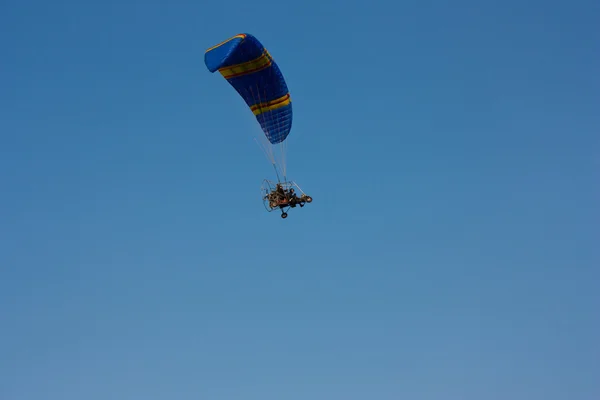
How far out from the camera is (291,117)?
59.8 metres

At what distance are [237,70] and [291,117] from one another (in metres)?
4.17

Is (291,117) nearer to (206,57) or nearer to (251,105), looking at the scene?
(251,105)

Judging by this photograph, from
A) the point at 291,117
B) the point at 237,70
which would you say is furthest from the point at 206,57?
the point at 291,117

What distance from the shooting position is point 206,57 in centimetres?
5641

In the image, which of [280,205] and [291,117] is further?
[291,117]

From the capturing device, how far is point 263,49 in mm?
56562

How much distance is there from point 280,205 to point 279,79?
675 centimetres

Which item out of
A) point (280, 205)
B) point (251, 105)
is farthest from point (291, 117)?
point (280, 205)

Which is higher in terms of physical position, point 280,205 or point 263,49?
point 263,49

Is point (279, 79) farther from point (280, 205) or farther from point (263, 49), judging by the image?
point (280, 205)

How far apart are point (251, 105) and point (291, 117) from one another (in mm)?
2178

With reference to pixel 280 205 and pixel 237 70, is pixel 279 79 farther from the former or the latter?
pixel 280 205

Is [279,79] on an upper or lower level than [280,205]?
upper

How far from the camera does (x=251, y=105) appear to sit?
195ft
